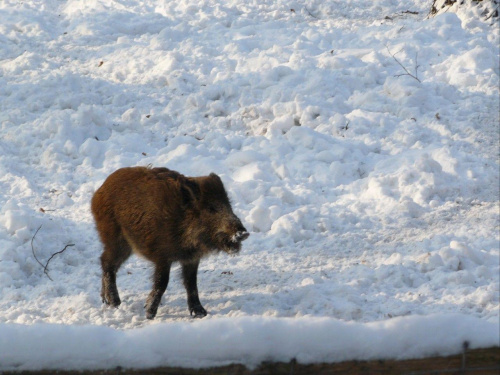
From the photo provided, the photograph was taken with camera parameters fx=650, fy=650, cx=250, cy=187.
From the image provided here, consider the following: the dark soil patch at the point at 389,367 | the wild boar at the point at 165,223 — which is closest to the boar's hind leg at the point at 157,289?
the wild boar at the point at 165,223

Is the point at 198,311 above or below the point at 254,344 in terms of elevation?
below

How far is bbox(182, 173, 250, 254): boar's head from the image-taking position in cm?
593

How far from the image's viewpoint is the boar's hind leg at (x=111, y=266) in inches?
254

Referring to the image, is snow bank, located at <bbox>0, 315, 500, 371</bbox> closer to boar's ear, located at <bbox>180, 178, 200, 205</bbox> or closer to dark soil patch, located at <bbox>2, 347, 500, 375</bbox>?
dark soil patch, located at <bbox>2, 347, 500, 375</bbox>

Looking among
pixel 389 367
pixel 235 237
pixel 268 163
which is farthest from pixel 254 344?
pixel 268 163

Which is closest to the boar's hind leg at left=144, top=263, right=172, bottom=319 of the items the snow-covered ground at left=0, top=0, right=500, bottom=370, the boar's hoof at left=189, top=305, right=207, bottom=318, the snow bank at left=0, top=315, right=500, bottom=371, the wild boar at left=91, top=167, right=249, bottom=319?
the wild boar at left=91, top=167, right=249, bottom=319

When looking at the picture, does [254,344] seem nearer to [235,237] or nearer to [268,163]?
[235,237]

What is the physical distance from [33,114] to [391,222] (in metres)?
5.82

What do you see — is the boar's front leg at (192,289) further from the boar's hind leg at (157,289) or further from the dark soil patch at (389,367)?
the dark soil patch at (389,367)

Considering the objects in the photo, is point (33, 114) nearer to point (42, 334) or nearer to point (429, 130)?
point (429, 130)

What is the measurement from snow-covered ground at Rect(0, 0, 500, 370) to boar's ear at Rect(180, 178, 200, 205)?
3.72ft

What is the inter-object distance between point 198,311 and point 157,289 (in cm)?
45

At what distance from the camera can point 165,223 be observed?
6.13m

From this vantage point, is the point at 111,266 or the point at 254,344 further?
the point at 111,266
